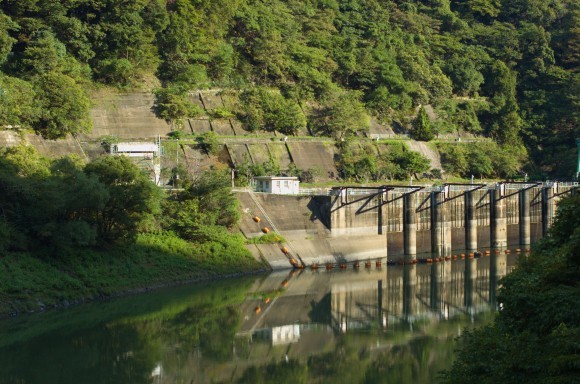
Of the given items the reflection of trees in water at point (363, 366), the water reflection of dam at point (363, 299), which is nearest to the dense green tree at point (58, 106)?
the water reflection of dam at point (363, 299)

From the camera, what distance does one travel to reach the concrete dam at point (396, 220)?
50.6 metres

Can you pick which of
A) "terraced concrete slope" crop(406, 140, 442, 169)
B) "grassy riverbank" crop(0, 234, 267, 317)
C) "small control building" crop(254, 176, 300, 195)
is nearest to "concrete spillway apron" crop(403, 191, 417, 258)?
"small control building" crop(254, 176, 300, 195)

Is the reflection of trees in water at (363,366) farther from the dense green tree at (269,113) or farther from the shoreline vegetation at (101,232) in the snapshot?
the dense green tree at (269,113)

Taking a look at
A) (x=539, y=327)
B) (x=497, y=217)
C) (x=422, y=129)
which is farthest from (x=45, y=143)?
(x=539, y=327)

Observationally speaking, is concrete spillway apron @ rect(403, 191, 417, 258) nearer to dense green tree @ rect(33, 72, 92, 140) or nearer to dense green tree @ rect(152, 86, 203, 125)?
dense green tree @ rect(152, 86, 203, 125)

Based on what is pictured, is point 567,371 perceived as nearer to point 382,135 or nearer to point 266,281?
point 266,281

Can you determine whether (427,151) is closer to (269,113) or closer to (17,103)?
(269,113)

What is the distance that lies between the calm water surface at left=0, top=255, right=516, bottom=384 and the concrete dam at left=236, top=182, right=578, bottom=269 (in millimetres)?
4881

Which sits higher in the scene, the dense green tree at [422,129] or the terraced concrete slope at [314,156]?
the dense green tree at [422,129]

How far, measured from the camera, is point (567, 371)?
49.9 ft

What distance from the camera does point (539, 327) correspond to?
17625mm

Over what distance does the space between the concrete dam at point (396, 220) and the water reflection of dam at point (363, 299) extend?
9.34ft

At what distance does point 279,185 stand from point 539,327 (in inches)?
1433

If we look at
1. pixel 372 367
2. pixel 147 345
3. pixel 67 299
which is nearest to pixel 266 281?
pixel 67 299
